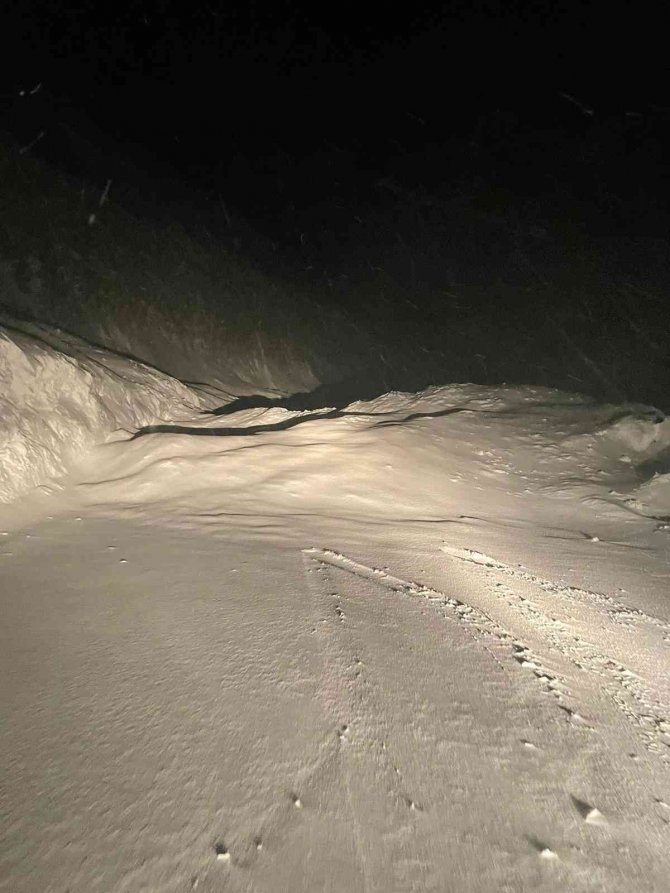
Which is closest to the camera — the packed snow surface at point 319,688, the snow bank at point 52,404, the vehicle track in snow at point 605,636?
the packed snow surface at point 319,688

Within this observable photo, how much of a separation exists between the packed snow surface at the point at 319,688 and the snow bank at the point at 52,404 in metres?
0.06

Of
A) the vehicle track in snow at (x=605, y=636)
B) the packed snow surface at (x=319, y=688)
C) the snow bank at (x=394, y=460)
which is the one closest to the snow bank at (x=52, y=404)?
the packed snow surface at (x=319, y=688)

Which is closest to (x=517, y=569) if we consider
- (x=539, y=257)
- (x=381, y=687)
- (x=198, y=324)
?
(x=381, y=687)

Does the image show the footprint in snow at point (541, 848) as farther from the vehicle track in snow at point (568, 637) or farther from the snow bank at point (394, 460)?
the snow bank at point (394, 460)

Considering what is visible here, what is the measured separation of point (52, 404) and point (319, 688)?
4337 mm

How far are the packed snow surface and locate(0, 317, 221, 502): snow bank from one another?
0.06 metres

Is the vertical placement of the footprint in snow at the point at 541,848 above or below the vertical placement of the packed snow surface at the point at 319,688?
below

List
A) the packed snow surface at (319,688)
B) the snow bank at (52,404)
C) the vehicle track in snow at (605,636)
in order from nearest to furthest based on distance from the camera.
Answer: the packed snow surface at (319,688) → the vehicle track in snow at (605,636) → the snow bank at (52,404)

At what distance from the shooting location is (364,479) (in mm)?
4902

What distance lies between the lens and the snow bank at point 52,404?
437 centimetres

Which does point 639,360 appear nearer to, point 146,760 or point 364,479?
point 364,479

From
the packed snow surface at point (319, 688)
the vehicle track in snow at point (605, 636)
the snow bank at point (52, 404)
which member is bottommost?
the vehicle track in snow at point (605, 636)

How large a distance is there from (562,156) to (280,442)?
56.6 feet

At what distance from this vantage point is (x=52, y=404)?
504cm
